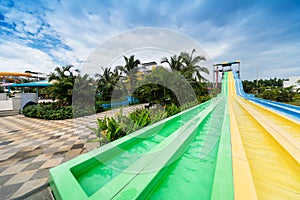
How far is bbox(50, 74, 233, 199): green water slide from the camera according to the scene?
47.3 inches

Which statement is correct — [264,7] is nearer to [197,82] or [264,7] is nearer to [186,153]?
[197,82]

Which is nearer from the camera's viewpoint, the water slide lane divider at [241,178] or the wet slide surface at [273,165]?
the water slide lane divider at [241,178]

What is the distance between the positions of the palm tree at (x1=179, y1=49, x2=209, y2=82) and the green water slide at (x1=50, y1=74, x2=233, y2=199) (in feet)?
19.7

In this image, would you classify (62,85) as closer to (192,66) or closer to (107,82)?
(107,82)

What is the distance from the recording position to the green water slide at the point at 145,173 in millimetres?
1201

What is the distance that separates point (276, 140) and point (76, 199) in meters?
3.67

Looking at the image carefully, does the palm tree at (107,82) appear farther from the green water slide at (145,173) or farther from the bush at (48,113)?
the green water slide at (145,173)

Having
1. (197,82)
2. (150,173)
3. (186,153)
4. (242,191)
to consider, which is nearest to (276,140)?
(186,153)

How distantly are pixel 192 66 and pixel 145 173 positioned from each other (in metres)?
7.94

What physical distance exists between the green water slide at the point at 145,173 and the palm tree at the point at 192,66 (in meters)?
6.00

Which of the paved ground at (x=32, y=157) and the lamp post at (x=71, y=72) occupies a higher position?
the lamp post at (x=71, y=72)

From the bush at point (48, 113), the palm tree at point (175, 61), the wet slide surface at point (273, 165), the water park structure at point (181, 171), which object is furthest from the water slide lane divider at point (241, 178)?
the bush at point (48, 113)

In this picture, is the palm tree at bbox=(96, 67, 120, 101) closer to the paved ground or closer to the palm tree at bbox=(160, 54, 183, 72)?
the palm tree at bbox=(160, 54, 183, 72)

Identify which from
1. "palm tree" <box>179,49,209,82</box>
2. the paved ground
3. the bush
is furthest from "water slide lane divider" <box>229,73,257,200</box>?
the bush
